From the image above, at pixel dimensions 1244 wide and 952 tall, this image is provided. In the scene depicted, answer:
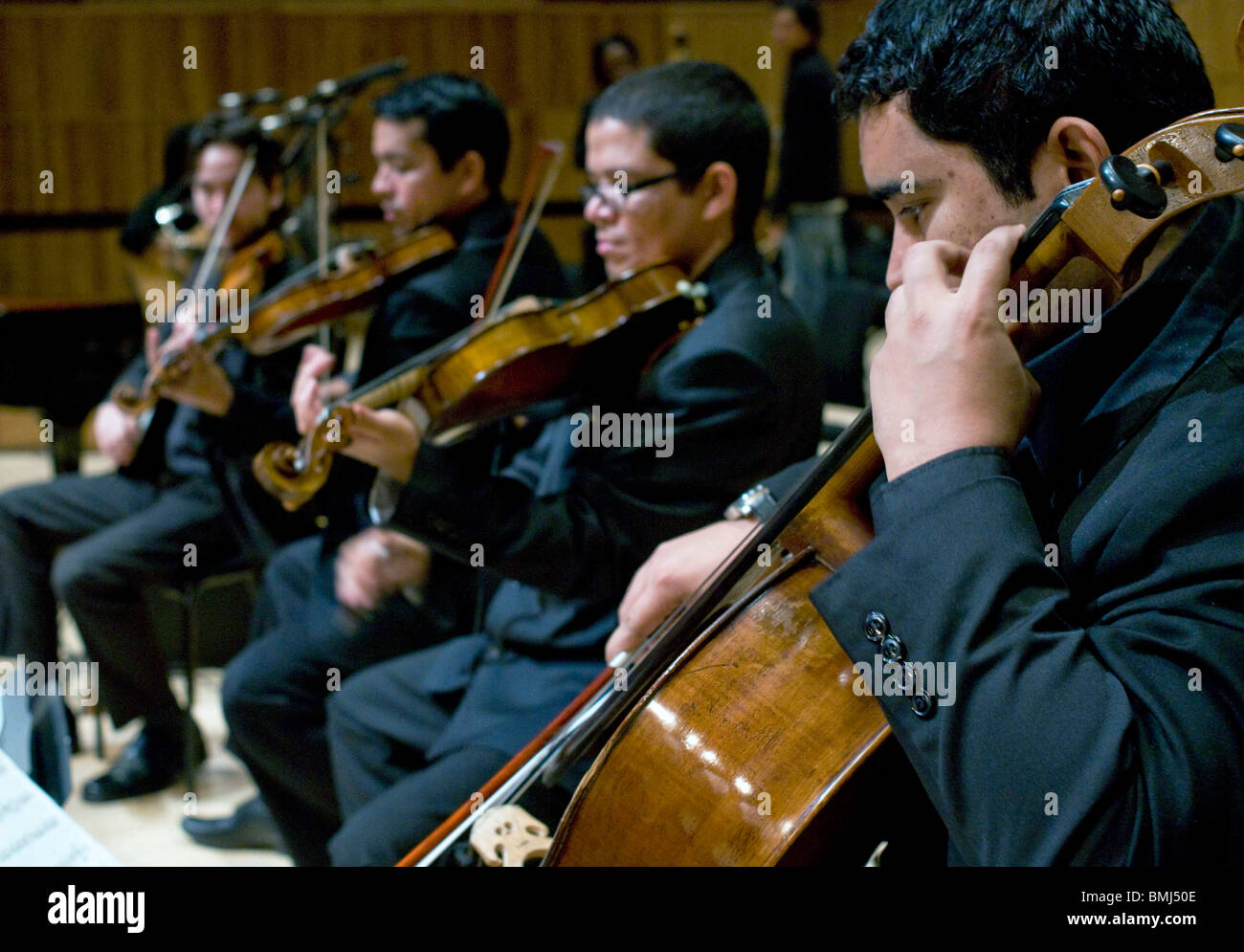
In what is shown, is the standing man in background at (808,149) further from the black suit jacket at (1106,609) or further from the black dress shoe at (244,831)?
the black suit jacket at (1106,609)

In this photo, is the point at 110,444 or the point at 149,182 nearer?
the point at 110,444

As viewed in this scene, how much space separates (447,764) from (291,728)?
671mm

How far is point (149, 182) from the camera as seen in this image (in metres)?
7.14

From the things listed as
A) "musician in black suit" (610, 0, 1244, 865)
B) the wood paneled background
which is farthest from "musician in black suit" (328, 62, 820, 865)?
the wood paneled background

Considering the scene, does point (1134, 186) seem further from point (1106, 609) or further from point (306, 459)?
point (306, 459)

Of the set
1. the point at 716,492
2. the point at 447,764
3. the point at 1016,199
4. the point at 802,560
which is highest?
the point at 1016,199

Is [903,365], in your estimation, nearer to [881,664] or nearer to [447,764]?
[881,664]

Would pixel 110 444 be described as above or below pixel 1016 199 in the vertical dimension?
below

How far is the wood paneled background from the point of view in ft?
22.7

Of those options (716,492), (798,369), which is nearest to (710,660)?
(716,492)

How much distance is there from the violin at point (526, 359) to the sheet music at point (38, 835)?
2.98 ft

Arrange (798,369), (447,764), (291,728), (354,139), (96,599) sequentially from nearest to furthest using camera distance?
(447,764)
(798,369)
(291,728)
(96,599)
(354,139)

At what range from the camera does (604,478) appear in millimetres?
1767

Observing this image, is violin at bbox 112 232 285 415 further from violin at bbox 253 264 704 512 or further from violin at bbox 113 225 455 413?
violin at bbox 253 264 704 512
